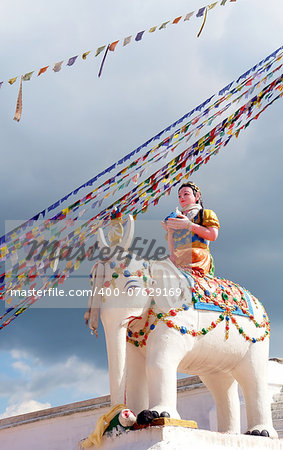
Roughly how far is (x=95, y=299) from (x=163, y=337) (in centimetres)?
77

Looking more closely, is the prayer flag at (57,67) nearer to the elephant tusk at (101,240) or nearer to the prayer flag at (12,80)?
the prayer flag at (12,80)

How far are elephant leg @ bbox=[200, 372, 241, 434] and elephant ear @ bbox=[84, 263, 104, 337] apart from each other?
1547mm

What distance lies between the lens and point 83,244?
6.71 meters

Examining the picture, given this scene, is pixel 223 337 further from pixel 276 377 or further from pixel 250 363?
pixel 276 377

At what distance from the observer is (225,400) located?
6.39m

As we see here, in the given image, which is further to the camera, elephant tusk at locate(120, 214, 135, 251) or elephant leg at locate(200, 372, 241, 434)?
elephant leg at locate(200, 372, 241, 434)

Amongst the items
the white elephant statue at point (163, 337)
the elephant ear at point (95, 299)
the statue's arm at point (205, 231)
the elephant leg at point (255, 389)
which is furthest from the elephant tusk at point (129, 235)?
the elephant leg at point (255, 389)

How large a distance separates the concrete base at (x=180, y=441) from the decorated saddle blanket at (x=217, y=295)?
1208 mm

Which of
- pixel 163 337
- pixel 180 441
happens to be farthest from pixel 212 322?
pixel 180 441

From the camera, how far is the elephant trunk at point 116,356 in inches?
216

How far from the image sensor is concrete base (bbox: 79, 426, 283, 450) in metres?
4.99

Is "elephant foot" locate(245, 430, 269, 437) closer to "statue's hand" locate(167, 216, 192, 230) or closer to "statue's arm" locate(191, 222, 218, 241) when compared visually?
"statue's arm" locate(191, 222, 218, 241)

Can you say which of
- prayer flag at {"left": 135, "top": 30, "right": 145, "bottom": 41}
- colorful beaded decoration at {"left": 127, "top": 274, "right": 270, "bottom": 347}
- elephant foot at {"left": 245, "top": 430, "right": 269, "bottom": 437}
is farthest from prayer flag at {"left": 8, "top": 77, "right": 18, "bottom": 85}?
elephant foot at {"left": 245, "top": 430, "right": 269, "bottom": 437}

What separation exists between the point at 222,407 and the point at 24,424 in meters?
7.28
